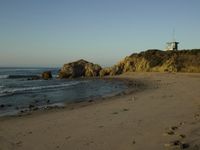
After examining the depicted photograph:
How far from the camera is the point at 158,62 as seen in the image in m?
60.5

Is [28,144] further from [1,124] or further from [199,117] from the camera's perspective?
[199,117]

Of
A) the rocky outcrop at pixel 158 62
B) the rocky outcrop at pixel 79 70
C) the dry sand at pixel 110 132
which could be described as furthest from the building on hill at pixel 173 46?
the dry sand at pixel 110 132

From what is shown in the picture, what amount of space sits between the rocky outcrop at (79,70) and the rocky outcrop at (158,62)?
2.09 meters

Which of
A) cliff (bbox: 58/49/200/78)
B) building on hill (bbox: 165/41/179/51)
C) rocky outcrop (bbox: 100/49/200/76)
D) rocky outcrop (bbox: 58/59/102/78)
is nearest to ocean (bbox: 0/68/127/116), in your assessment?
rocky outcrop (bbox: 100/49/200/76)

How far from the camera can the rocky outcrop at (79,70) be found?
66000mm

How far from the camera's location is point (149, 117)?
1152cm

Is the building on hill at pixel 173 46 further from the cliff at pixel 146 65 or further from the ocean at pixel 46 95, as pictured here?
the ocean at pixel 46 95

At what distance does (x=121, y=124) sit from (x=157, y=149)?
10.4 feet

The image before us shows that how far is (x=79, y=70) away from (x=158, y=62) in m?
17.9

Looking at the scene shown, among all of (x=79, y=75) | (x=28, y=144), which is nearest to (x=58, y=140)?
(x=28, y=144)

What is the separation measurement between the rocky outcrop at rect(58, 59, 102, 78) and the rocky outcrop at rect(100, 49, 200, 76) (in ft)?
6.85

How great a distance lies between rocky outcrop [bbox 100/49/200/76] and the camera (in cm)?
5581

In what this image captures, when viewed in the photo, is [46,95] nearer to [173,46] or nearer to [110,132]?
[110,132]

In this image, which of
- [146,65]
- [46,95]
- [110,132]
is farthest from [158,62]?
[110,132]
